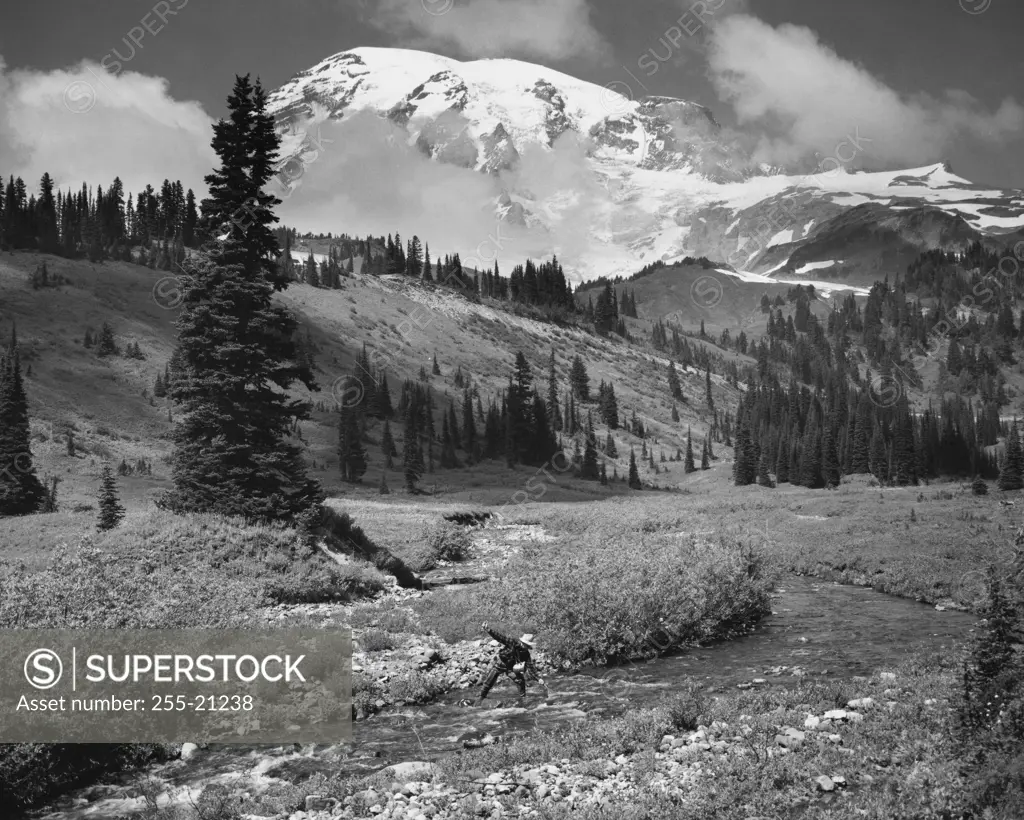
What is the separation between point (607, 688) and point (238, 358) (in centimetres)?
1998

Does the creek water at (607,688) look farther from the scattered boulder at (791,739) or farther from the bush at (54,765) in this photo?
the scattered boulder at (791,739)

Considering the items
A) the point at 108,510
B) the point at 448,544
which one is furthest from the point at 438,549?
the point at 108,510

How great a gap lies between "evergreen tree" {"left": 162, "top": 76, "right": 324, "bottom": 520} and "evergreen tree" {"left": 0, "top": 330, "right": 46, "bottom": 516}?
1010 inches

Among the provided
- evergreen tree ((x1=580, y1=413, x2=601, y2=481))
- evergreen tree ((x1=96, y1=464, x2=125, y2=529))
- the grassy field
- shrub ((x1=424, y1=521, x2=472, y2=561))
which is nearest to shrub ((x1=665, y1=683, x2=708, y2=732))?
the grassy field

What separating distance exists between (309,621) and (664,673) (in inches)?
404

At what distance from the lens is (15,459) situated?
46875 millimetres

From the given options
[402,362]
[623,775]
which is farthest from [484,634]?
[402,362]

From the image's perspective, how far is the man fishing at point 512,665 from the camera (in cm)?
1644

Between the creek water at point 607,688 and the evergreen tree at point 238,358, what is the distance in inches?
598

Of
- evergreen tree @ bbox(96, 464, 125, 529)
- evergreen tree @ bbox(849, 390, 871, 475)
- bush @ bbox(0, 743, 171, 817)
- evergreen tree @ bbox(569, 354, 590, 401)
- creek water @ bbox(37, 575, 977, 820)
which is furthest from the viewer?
evergreen tree @ bbox(569, 354, 590, 401)

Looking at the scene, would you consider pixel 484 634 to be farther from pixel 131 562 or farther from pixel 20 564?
pixel 20 564

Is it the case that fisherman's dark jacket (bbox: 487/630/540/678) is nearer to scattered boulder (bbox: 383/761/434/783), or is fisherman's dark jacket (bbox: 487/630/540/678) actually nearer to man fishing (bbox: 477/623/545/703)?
man fishing (bbox: 477/623/545/703)

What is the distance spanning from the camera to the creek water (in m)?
12.4

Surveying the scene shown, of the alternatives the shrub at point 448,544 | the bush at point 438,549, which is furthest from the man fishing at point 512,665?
the shrub at point 448,544
